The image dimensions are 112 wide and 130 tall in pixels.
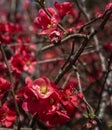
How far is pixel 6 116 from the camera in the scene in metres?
2.28

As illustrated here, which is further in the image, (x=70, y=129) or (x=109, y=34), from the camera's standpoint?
(x=109, y=34)

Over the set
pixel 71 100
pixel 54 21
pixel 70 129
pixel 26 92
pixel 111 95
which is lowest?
pixel 70 129

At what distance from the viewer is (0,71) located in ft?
8.93

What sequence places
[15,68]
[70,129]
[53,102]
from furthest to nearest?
[70,129], [15,68], [53,102]

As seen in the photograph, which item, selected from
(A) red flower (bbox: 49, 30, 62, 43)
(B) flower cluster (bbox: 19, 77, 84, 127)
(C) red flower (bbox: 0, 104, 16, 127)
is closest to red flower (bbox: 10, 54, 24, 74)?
(C) red flower (bbox: 0, 104, 16, 127)

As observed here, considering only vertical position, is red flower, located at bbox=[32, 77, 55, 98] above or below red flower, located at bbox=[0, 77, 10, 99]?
below

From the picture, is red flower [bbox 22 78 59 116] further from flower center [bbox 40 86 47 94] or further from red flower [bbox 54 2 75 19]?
red flower [bbox 54 2 75 19]

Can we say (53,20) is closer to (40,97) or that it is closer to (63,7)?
(63,7)

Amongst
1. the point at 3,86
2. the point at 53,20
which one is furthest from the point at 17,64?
the point at 53,20

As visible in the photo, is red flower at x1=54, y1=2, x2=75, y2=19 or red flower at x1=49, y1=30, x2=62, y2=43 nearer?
red flower at x1=49, y1=30, x2=62, y2=43

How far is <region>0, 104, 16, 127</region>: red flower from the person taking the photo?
2275 millimetres

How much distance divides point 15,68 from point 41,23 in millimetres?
755

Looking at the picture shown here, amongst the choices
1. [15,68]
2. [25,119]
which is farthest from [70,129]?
[15,68]

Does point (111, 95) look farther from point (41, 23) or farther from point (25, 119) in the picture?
point (41, 23)
